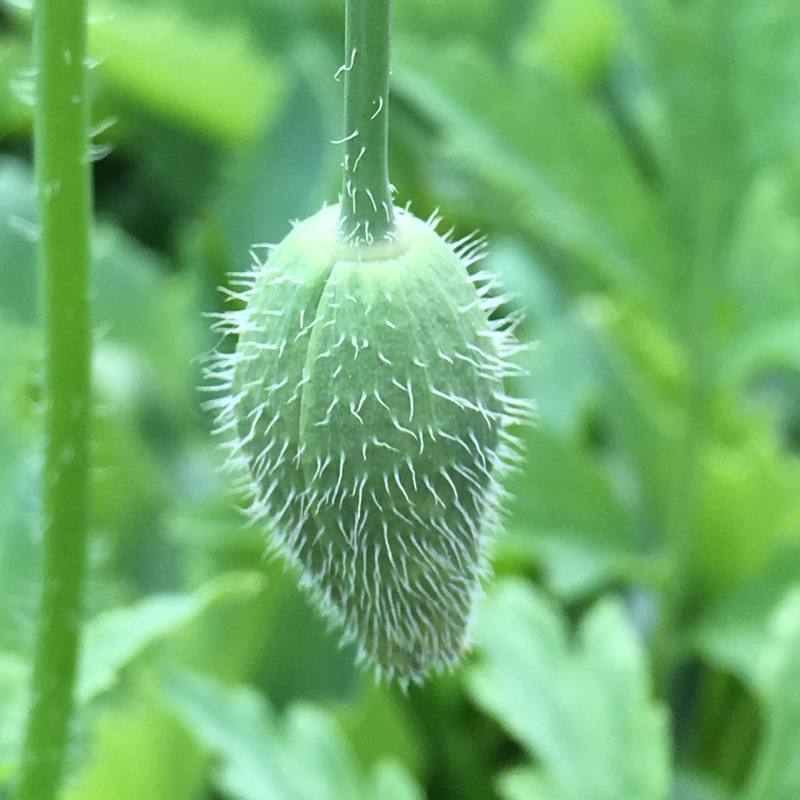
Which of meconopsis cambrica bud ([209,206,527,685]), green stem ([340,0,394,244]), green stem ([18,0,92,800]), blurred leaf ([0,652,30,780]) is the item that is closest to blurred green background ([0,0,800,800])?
blurred leaf ([0,652,30,780])

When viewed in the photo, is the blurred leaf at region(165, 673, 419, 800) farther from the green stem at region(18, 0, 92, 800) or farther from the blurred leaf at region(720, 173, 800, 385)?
the blurred leaf at region(720, 173, 800, 385)

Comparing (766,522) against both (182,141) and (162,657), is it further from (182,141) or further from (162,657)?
(182,141)

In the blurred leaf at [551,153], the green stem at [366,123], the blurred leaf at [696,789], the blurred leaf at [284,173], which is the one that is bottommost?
the blurred leaf at [696,789]

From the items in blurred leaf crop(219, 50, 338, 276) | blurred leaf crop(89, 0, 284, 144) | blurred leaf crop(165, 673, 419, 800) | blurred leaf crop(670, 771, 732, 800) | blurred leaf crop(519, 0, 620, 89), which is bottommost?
blurred leaf crop(670, 771, 732, 800)

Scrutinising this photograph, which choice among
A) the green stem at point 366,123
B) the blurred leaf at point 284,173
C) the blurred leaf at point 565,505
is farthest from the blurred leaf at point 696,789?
the green stem at point 366,123

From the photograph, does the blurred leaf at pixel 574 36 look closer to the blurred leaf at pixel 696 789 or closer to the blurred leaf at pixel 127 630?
the blurred leaf at pixel 696 789
